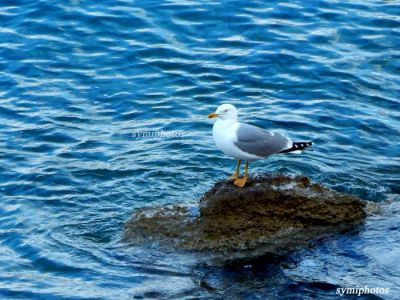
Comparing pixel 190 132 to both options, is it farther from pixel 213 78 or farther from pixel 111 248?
pixel 111 248

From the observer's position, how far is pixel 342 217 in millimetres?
10242

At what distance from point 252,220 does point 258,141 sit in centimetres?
90

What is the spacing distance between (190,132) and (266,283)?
4.44 metres

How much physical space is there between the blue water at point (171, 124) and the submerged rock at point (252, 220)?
23 cm

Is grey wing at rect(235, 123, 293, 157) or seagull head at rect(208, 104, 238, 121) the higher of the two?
seagull head at rect(208, 104, 238, 121)

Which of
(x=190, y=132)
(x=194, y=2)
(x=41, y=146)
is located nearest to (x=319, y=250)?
(x=190, y=132)

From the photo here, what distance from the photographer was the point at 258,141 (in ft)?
32.9

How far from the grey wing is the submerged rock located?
0.32 m

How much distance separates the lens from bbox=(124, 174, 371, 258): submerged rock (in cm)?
977
